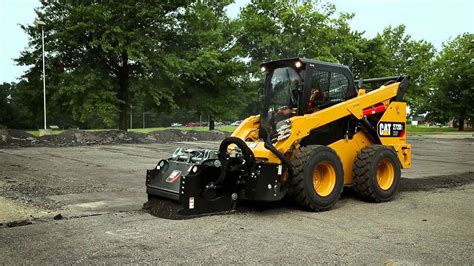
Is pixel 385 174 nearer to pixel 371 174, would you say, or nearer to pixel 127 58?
pixel 371 174

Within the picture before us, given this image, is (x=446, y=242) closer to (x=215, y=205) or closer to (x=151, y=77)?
(x=215, y=205)

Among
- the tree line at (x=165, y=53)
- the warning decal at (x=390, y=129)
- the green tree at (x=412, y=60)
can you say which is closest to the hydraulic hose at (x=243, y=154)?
the warning decal at (x=390, y=129)

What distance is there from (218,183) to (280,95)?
2227mm

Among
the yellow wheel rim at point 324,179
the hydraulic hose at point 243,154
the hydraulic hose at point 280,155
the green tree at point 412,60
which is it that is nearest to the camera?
the hydraulic hose at point 243,154

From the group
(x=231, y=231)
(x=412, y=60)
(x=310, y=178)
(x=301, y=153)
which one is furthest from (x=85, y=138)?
(x=412, y=60)

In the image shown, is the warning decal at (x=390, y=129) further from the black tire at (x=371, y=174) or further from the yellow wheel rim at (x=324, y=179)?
the yellow wheel rim at (x=324, y=179)

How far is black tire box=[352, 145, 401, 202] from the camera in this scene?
26.3ft

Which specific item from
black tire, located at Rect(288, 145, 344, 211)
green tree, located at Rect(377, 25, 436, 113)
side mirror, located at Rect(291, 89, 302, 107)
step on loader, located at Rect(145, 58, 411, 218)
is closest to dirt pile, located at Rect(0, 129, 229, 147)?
step on loader, located at Rect(145, 58, 411, 218)

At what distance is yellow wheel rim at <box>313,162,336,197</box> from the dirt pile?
718 inches

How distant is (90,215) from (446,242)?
4826 mm

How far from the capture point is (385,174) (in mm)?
8656

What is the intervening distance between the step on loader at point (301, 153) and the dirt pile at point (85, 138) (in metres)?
17.4

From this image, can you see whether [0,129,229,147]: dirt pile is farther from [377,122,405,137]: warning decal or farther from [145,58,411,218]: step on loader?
[377,122,405,137]: warning decal

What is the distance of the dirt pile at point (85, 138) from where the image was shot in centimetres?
2286
